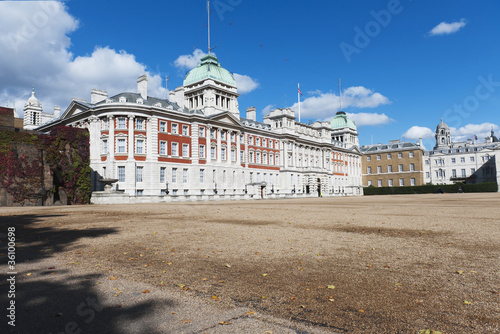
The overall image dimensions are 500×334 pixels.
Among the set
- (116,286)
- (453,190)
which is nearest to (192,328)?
(116,286)

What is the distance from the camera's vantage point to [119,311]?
3.98 meters

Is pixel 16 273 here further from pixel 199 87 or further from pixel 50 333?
pixel 199 87

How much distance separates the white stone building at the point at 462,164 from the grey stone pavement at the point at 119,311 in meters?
94.9

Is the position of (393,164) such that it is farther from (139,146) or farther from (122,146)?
(122,146)

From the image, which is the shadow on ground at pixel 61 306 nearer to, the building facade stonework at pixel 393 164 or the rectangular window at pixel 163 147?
the rectangular window at pixel 163 147

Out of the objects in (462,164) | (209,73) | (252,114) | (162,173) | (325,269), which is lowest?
(325,269)

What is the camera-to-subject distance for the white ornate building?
4216 centimetres

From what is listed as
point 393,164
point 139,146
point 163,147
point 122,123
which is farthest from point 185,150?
point 393,164

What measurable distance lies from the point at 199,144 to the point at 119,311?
151 feet

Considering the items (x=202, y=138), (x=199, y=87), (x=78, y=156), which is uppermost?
(x=199, y=87)

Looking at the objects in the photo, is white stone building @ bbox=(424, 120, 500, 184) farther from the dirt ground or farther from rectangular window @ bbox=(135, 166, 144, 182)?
the dirt ground

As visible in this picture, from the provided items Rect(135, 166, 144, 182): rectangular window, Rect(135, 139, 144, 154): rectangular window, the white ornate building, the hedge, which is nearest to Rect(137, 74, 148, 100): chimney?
the white ornate building

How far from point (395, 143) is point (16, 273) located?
101 metres

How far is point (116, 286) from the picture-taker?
497 centimetres
